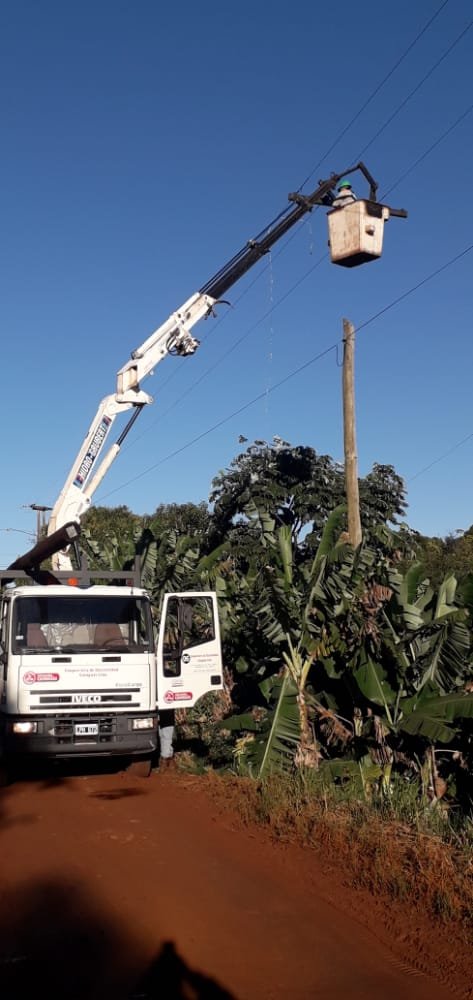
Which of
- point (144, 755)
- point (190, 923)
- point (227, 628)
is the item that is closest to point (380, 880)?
point (190, 923)

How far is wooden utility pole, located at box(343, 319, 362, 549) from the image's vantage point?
48.0 ft

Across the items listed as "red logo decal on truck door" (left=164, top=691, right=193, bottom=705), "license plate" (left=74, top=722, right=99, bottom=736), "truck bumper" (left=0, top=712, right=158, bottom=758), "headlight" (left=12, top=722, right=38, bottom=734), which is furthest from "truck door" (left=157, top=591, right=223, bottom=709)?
"headlight" (left=12, top=722, right=38, bottom=734)

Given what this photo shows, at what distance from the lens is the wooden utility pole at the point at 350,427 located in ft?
48.0

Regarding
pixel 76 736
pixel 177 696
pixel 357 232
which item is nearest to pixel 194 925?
pixel 76 736

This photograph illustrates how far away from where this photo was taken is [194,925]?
6012 millimetres

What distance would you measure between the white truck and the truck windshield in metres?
0.01

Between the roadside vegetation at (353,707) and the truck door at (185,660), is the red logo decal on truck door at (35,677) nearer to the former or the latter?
the truck door at (185,660)

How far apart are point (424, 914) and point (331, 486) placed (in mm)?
15494

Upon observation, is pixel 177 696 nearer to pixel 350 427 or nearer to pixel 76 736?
pixel 76 736

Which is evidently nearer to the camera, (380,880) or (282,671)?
(380,880)

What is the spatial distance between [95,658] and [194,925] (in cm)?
563

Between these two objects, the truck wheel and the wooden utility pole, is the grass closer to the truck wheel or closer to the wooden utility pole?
the truck wheel

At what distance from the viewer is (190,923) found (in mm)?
6055

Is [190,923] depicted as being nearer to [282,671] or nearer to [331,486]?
[282,671]
